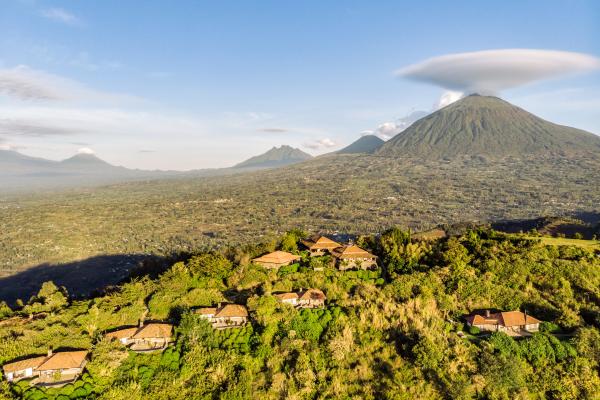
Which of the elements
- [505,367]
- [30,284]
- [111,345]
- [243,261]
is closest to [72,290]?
[30,284]

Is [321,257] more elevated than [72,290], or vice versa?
[321,257]

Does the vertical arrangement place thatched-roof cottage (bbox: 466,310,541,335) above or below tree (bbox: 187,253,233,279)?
below

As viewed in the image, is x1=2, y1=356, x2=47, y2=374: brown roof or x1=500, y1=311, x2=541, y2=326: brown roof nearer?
x1=2, y1=356, x2=47, y2=374: brown roof

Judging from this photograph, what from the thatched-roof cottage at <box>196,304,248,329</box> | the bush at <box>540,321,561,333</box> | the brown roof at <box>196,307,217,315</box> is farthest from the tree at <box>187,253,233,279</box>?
the bush at <box>540,321,561,333</box>

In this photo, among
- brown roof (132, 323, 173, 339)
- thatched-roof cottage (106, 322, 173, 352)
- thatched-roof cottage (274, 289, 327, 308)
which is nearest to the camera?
thatched-roof cottage (106, 322, 173, 352)

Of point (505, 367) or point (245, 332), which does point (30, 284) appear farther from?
point (505, 367)

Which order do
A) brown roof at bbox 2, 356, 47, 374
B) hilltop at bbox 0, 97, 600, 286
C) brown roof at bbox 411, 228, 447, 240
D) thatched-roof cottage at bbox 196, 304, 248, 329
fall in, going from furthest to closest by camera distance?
1. hilltop at bbox 0, 97, 600, 286
2. brown roof at bbox 411, 228, 447, 240
3. thatched-roof cottage at bbox 196, 304, 248, 329
4. brown roof at bbox 2, 356, 47, 374

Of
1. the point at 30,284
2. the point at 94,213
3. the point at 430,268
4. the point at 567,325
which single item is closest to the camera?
the point at 567,325

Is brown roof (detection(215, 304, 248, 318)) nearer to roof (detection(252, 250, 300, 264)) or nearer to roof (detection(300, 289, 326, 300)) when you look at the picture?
roof (detection(300, 289, 326, 300))
